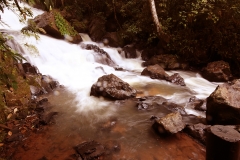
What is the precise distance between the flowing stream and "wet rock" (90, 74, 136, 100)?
0.79 ft

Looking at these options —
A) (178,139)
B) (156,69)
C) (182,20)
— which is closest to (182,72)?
(156,69)

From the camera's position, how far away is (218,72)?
8.19 m

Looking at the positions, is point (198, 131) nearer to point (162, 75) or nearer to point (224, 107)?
point (224, 107)

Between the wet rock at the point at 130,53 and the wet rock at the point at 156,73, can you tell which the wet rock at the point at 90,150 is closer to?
the wet rock at the point at 156,73

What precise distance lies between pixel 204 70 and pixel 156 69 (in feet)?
7.74

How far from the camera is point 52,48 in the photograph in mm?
9992

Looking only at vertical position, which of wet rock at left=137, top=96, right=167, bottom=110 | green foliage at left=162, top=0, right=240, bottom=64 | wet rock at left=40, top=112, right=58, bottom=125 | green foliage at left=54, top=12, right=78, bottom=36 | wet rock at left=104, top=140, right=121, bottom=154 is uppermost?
green foliage at left=54, top=12, right=78, bottom=36

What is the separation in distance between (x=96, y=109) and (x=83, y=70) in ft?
12.5

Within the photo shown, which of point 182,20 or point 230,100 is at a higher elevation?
point 182,20

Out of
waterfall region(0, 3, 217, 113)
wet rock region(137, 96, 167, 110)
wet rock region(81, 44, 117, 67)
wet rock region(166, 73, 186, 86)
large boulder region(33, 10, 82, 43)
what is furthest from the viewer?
large boulder region(33, 10, 82, 43)

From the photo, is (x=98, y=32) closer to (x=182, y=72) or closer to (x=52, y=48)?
(x=52, y=48)

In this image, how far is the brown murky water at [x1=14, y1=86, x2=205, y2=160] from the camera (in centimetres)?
373

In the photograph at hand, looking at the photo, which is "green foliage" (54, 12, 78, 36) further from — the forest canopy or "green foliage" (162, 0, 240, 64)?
"green foliage" (162, 0, 240, 64)

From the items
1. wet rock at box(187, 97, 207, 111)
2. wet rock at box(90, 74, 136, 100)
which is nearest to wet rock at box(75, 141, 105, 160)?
wet rock at box(90, 74, 136, 100)
